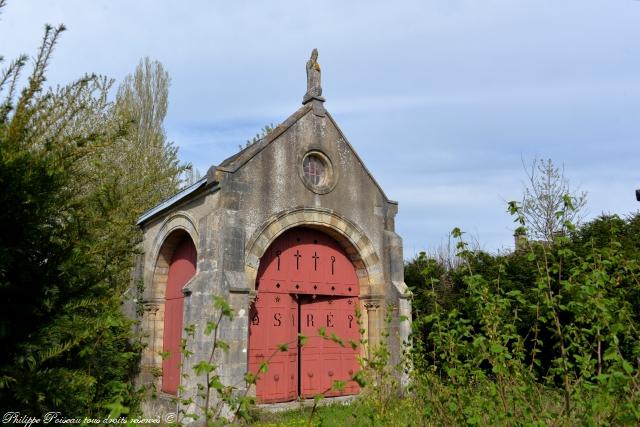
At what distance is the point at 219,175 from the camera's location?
878 cm

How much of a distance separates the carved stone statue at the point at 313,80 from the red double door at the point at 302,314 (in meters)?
2.77

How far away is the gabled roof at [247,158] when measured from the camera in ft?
29.5

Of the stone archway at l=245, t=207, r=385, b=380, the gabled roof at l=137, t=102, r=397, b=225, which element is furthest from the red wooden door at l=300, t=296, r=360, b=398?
the gabled roof at l=137, t=102, r=397, b=225

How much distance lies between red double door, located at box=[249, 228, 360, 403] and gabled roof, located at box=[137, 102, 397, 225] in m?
1.71

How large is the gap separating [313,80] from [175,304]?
5.50 m

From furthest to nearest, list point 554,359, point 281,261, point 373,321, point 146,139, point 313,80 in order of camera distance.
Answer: point 146,139, point 313,80, point 373,321, point 281,261, point 554,359

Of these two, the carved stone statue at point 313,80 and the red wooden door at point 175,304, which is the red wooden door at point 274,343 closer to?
the red wooden door at point 175,304

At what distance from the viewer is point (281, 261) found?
9.76m

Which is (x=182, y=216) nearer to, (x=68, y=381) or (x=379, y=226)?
(x=379, y=226)

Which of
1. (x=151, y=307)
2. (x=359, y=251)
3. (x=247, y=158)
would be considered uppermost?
(x=247, y=158)

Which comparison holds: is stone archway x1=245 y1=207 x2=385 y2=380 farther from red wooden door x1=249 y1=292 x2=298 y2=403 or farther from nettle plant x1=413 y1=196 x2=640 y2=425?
nettle plant x1=413 y1=196 x2=640 y2=425

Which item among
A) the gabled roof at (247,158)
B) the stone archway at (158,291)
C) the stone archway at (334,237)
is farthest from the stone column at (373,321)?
the stone archway at (158,291)

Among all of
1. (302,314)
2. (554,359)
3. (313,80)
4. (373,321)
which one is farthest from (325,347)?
(554,359)

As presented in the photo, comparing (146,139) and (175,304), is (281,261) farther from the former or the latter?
(146,139)
